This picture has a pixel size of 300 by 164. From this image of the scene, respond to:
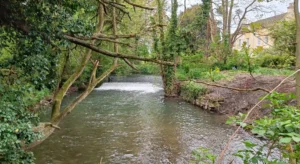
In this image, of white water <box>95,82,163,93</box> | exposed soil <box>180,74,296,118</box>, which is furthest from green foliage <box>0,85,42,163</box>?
white water <box>95,82,163,93</box>

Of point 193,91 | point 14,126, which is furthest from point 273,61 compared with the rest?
point 193,91

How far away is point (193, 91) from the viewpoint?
17094 millimetres

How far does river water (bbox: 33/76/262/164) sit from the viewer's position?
25.2 feet

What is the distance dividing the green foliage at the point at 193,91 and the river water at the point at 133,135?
1.51 meters

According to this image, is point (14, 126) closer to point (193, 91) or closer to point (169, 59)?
point (193, 91)

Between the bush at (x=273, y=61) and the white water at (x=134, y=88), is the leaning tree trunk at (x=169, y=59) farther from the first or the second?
the bush at (x=273, y=61)

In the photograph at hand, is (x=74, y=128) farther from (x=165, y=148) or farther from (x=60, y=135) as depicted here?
(x=165, y=148)

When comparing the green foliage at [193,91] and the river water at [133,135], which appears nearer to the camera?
the river water at [133,135]

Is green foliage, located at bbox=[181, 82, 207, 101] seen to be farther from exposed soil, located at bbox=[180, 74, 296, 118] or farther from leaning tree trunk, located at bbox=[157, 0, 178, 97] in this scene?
leaning tree trunk, located at bbox=[157, 0, 178, 97]

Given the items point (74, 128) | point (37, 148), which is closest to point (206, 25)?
point (74, 128)

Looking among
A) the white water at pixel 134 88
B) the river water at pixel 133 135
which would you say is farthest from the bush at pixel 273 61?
the white water at pixel 134 88

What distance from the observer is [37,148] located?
8.19 metres

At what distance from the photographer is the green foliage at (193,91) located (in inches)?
642

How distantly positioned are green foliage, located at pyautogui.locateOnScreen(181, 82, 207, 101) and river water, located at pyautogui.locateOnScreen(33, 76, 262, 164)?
4.95 feet
